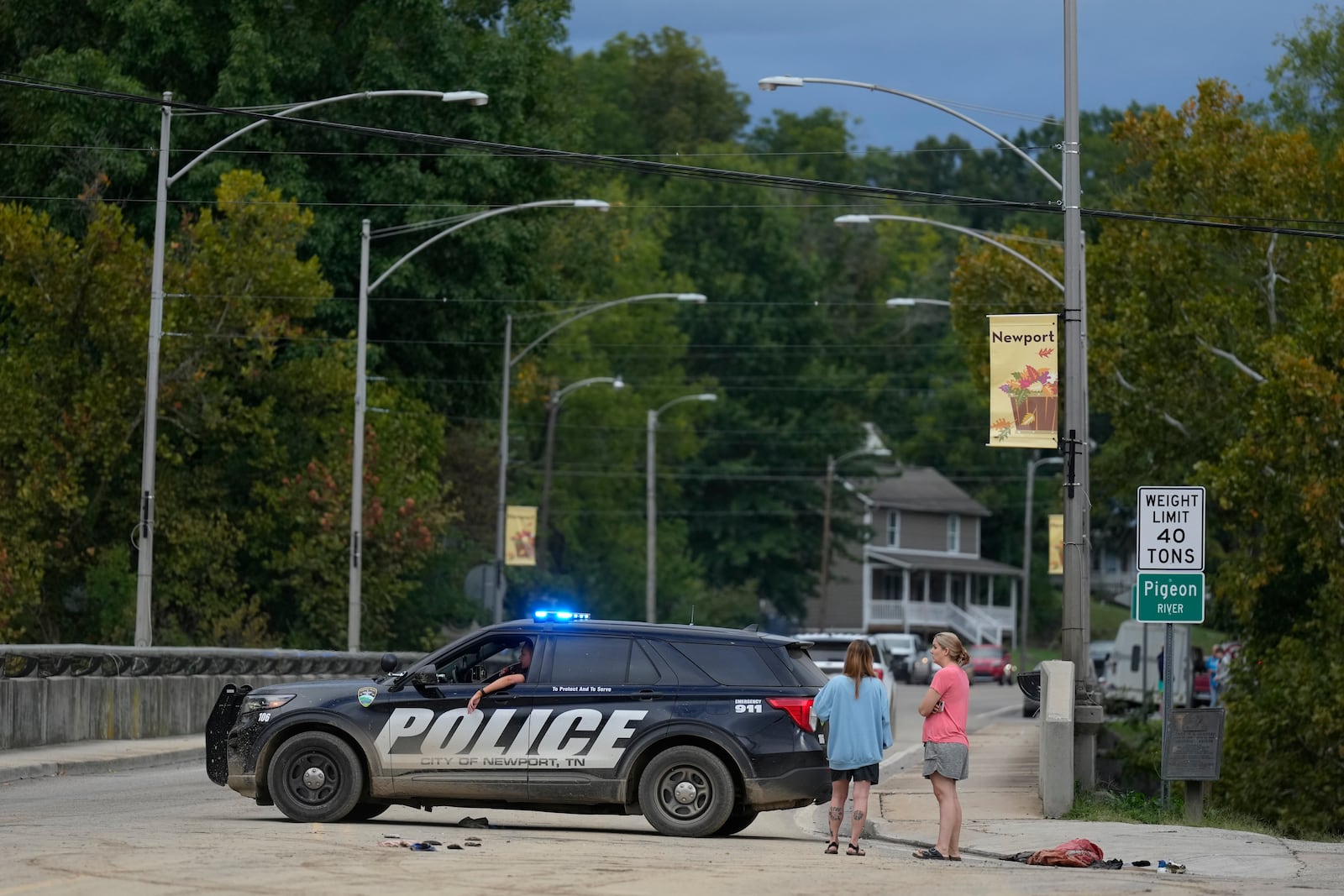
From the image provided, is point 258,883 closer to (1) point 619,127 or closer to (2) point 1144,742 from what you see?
(2) point 1144,742

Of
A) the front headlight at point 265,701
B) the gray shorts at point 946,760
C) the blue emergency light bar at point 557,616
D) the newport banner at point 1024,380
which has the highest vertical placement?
the newport banner at point 1024,380

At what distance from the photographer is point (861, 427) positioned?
9225 cm

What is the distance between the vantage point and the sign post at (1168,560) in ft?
60.1

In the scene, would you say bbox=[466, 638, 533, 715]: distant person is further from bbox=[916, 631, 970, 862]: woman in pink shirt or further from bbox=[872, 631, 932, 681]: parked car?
bbox=[872, 631, 932, 681]: parked car

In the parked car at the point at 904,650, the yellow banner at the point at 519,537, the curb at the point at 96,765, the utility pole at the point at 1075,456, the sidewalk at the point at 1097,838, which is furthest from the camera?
the parked car at the point at 904,650

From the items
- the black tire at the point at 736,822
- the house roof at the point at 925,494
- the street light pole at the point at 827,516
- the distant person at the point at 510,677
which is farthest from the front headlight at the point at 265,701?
the house roof at the point at 925,494

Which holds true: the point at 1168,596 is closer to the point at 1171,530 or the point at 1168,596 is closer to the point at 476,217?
the point at 1171,530

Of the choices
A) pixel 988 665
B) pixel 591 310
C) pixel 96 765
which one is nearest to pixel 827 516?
pixel 988 665

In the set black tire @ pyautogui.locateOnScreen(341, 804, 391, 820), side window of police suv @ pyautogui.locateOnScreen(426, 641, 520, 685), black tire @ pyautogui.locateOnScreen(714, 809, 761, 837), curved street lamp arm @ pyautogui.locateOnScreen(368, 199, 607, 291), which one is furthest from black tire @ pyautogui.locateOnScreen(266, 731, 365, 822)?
curved street lamp arm @ pyautogui.locateOnScreen(368, 199, 607, 291)

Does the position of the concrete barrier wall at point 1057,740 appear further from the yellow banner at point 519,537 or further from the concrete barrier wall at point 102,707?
the yellow banner at point 519,537

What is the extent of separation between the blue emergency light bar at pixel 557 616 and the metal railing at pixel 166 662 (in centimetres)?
451

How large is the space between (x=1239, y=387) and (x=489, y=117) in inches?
725

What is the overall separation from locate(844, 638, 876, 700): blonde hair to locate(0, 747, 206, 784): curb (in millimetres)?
9963

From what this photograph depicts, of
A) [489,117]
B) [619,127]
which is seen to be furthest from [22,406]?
[619,127]
